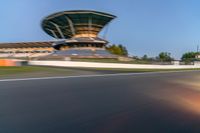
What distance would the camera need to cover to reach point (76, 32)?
84500mm

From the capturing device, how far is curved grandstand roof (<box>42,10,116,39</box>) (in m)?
80.4

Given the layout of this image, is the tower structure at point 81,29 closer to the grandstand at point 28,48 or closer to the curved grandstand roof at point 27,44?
the curved grandstand roof at point 27,44

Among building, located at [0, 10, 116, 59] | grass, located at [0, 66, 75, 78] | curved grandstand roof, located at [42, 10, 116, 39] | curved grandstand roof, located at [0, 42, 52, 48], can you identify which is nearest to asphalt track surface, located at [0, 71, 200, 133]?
grass, located at [0, 66, 75, 78]

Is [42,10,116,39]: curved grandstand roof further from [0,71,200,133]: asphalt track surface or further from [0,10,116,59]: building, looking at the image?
[0,71,200,133]: asphalt track surface

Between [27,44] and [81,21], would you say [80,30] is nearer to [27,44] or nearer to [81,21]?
[81,21]

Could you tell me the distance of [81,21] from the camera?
82.9 metres

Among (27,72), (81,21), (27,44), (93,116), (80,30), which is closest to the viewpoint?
(93,116)

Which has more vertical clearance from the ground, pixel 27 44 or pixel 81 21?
pixel 81 21

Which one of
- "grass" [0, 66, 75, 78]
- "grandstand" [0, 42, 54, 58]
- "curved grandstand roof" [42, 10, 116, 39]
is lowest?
"grass" [0, 66, 75, 78]

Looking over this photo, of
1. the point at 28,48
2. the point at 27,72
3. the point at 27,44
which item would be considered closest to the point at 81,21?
the point at 27,44

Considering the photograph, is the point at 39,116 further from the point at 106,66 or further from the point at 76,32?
the point at 76,32

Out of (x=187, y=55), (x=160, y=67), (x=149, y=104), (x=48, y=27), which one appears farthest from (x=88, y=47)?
(x=187, y=55)

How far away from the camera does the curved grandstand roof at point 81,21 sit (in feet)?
264

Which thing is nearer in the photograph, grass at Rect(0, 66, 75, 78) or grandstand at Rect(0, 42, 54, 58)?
grass at Rect(0, 66, 75, 78)
